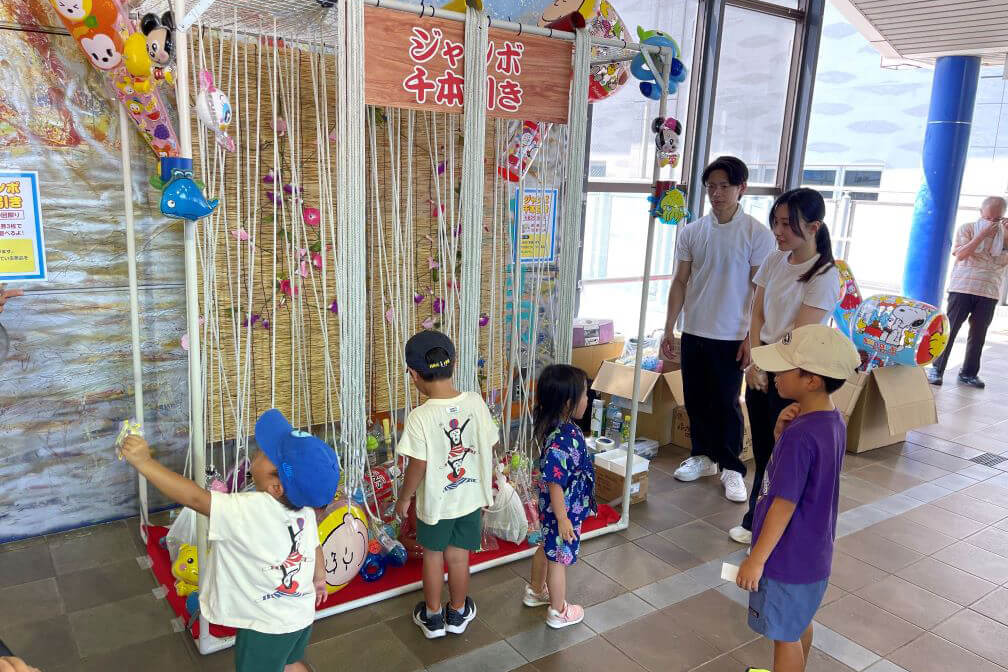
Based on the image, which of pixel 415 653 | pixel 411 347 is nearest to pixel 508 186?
pixel 411 347

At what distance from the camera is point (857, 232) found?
8.22 m

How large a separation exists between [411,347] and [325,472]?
0.64m

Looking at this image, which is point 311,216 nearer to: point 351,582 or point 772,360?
point 351,582

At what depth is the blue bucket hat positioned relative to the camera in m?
1.51

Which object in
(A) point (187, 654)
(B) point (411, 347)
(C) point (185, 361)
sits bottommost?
(A) point (187, 654)

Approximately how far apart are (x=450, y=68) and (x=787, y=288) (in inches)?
62.0

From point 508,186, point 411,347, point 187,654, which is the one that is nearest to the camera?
point 411,347

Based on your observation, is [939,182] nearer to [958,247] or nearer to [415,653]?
[958,247]

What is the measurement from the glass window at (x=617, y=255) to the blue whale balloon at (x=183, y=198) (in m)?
3.05

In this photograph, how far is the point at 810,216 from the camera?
9.04 feet

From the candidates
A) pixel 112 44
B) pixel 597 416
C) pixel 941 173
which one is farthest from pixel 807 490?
pixel 941 173

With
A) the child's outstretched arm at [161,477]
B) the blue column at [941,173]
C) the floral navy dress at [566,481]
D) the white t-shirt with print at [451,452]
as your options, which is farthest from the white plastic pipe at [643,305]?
the blue column at [941,173]

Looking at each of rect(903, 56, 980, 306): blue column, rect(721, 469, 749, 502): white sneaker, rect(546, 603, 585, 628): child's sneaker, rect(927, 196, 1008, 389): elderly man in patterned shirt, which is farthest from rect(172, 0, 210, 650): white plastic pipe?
rect(903, 56, 980, 306): blue column

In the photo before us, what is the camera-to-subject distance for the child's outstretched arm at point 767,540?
1.81 metres
